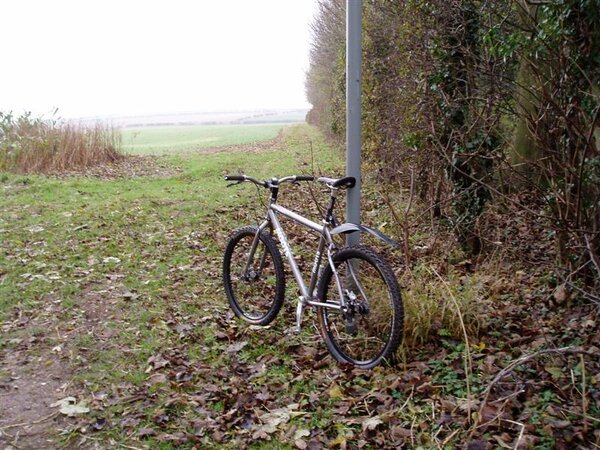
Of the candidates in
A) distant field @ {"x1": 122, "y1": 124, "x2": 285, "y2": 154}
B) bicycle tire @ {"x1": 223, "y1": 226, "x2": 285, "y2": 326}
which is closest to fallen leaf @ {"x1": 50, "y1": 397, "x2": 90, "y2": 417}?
bicycle tire @ {"x1": 223, "y1": 226, "x2": 285, "y2": 326}

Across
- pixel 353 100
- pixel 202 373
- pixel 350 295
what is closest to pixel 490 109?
pixel 353 100

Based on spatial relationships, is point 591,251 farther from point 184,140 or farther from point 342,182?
point 184,140

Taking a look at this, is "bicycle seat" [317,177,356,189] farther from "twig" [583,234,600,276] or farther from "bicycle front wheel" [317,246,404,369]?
"twig" [583,234,600,276]

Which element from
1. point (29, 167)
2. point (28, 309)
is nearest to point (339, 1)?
point (29, 167)

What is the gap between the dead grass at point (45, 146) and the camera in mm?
13734

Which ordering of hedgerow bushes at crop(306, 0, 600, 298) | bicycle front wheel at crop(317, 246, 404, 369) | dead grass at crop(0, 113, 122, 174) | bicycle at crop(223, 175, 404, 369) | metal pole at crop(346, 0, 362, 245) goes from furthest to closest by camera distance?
dead grass at crop(0, 113, 122, 174) → metal pole at crop(346, 0, 362, 245) → hedgerow bushes at crop(306, 0, 600, 298) → bicycle front wheel at crop(317, 246, 404, 369) → bicycle at crop(223, 175, 404, 369)

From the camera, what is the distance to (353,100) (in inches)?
152

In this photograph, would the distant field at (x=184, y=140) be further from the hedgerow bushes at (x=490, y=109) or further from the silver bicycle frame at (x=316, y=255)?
the silver bicycle frame at (x=316, y=255)

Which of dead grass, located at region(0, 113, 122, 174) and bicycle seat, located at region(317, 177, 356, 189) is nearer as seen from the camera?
bicycle seat, located at region(317, 177, 356, 189)

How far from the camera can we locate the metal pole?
3.77 metres

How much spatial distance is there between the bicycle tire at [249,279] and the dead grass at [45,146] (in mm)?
10765

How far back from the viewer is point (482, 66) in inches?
198

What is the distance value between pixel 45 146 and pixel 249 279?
1167cm

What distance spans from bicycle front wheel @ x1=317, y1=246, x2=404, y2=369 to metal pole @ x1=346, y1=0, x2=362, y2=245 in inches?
12.9
